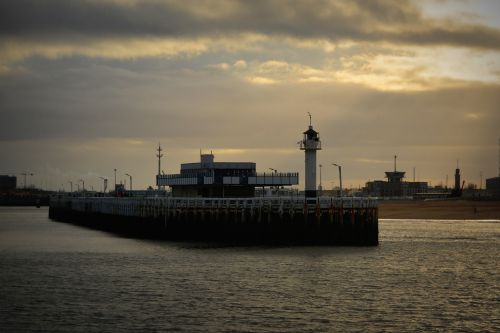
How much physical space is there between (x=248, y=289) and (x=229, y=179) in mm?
55550

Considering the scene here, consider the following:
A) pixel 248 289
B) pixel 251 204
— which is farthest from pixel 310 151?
pixel 248 289

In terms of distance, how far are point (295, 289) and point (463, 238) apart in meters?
59.6

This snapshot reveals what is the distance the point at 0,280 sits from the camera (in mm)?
55969

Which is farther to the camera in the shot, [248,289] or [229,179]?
[229,179]

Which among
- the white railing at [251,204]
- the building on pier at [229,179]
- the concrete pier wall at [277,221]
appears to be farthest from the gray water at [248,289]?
the building on pier at [229,179]

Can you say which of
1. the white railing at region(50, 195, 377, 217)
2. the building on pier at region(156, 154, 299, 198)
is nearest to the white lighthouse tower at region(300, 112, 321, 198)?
the white railing at region(50, 195, 377, 217)

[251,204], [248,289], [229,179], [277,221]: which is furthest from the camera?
[229,179]

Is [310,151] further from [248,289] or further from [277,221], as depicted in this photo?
[248,289]

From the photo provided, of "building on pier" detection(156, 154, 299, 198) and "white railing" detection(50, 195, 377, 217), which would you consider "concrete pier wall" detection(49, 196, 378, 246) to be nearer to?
"white railing" detection(50, 195, 377, 217)

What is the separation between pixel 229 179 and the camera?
105875 mm

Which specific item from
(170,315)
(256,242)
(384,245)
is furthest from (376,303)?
(384,245)

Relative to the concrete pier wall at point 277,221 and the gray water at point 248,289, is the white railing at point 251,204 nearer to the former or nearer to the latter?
the concrete pier wall at point 277,221

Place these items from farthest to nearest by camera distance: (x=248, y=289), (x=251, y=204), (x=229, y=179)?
(x=229, y=179) < (x=251, y=204) < (x=248, y=289)

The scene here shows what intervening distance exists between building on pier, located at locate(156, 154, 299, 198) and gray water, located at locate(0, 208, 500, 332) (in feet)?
86.5
